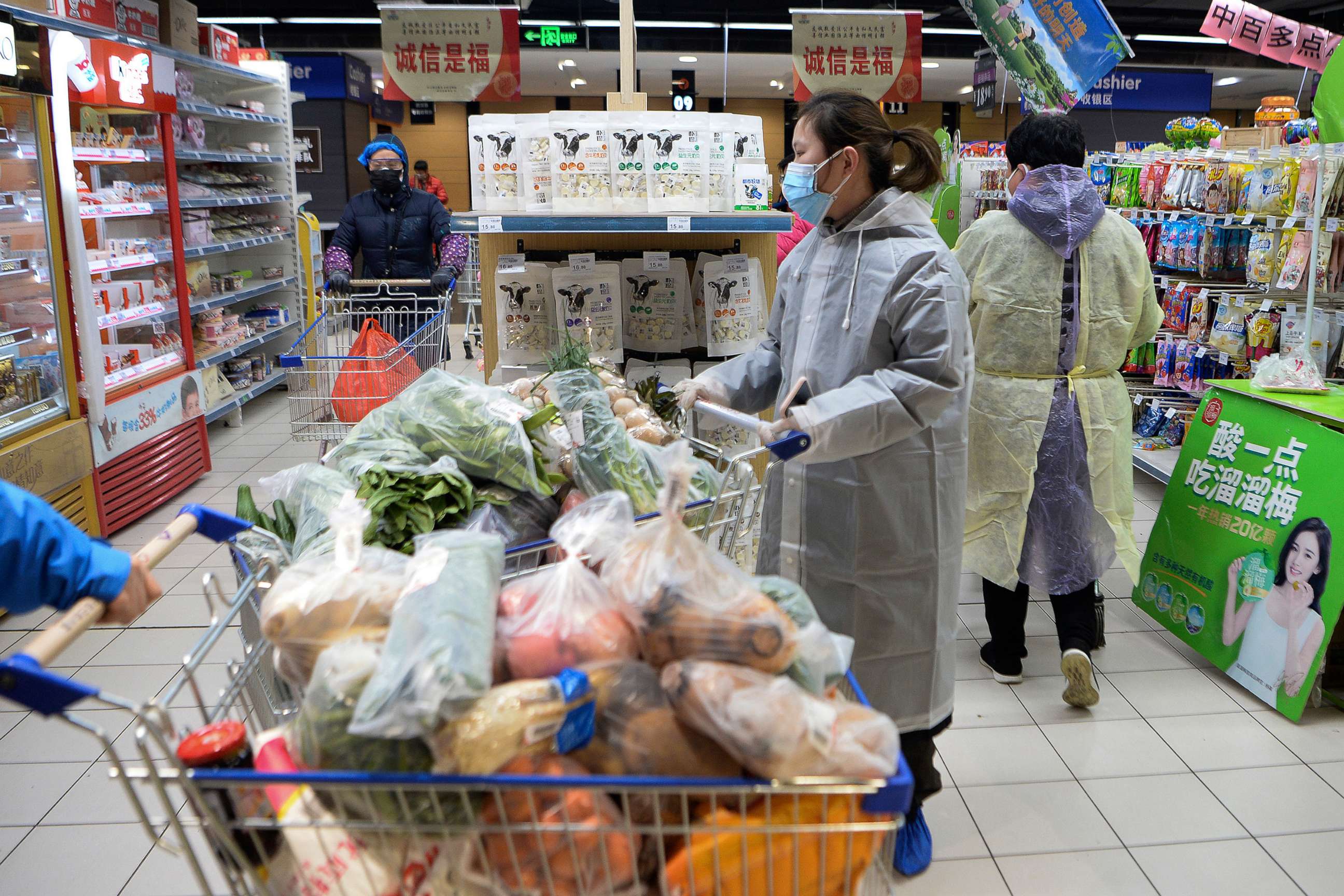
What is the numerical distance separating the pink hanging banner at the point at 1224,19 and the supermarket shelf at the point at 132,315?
6.95 m

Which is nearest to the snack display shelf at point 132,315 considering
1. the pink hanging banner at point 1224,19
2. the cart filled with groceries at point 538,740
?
the cart filled with groceries at point 538,740

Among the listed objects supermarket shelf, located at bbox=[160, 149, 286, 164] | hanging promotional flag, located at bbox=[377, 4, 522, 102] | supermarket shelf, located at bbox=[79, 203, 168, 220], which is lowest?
supermarket shelf, located at bbox=[79, 203, 168, 220]

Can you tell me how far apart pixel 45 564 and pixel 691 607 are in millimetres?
939

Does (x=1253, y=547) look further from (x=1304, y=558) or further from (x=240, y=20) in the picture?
(x=240, y=20)

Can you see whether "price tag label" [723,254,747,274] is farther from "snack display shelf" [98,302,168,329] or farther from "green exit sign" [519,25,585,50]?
"green exit sign" [519,25,585,50]

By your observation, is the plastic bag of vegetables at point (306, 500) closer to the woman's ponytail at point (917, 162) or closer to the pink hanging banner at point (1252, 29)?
the woman's ponytail at point (917, 162)

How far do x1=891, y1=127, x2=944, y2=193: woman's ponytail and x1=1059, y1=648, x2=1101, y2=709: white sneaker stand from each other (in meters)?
1.75

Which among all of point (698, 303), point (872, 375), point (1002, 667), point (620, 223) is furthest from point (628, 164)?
point (1002, 667)

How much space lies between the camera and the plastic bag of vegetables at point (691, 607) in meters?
1.08

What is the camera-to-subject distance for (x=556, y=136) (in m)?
3.08

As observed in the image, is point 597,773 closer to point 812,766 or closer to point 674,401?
point 812,766

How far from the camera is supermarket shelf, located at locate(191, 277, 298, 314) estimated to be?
6.68m

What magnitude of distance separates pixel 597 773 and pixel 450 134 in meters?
18.3

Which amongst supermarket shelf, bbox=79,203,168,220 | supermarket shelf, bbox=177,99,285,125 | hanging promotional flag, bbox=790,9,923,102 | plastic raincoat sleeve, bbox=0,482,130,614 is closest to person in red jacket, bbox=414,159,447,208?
supermarket shelf, bbox=177,99,285,125
